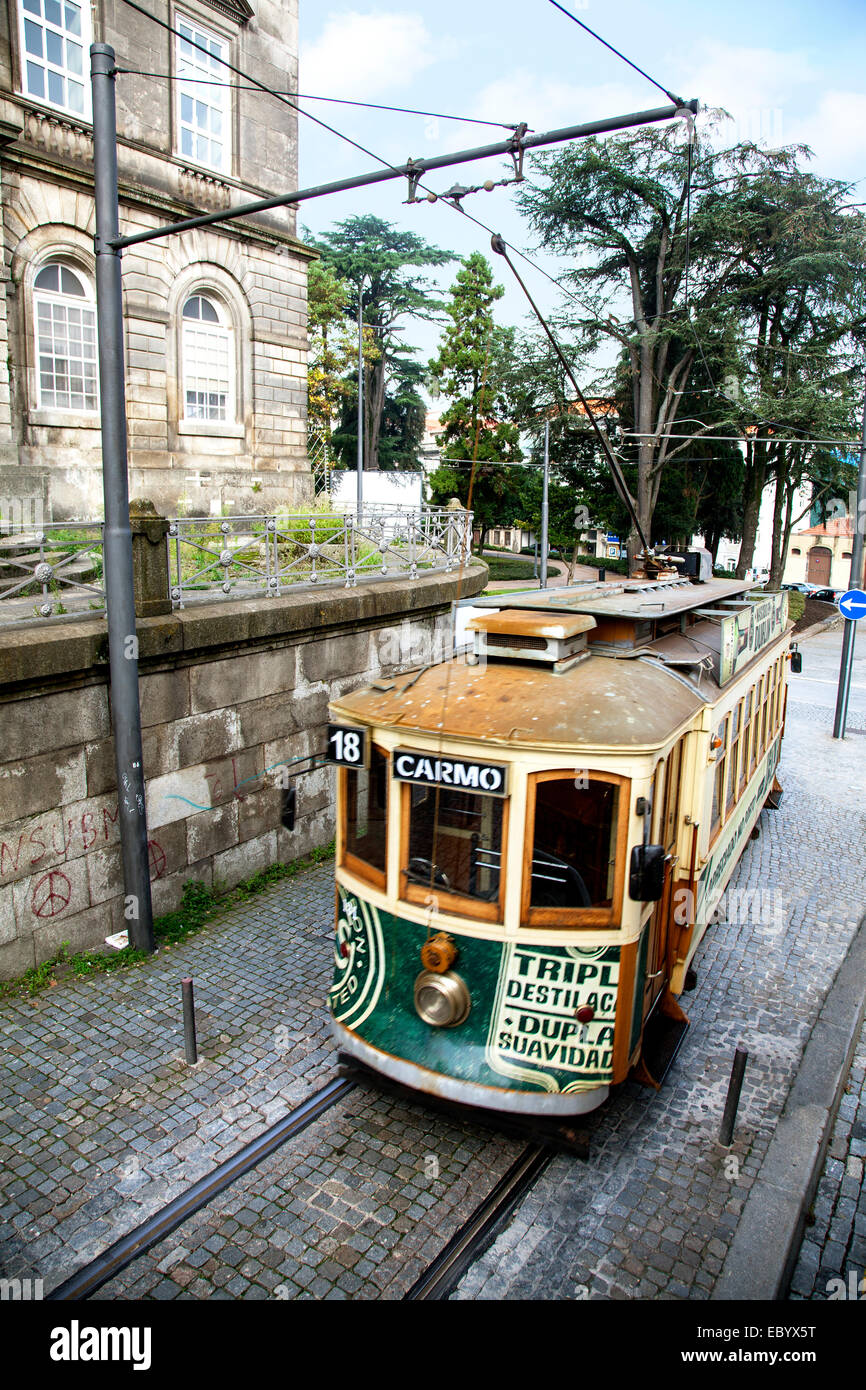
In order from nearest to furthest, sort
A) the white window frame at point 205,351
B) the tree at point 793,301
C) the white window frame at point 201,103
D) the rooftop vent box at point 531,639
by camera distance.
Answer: the rooftop vent box at point 531,639 → the white window frame at point 201,103 → the white window frame at point 205,351 → the tree at point 793,301

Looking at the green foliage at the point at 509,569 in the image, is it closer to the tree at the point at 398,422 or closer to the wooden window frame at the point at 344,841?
the tree at the point at 398,422

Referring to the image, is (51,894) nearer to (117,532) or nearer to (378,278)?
(117,532)

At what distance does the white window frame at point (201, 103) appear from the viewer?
1708 cm

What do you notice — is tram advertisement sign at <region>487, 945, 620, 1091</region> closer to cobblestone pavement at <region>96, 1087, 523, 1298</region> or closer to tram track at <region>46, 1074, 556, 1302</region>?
tram track at <region>46, 1074, 556, 1302</region>

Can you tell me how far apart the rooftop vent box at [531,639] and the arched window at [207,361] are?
570 inches

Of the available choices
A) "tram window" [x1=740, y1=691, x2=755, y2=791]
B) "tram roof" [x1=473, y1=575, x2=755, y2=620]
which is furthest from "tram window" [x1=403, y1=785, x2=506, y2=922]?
"tram window" [x1=740, y1=691, x2=755, y2=791]

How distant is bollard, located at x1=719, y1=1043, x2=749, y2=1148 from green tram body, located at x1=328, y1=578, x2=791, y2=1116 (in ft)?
2.04

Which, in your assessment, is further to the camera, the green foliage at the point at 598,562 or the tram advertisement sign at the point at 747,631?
the green foliage at the point at 598,562

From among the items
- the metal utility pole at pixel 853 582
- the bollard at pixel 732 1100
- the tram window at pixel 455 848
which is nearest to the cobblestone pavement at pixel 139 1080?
the tram window at pixel 455 848

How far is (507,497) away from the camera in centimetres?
4488

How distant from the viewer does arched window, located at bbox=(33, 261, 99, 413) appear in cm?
1568

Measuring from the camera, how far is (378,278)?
45406 mm

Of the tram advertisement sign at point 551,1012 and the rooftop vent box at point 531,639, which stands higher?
the rooftop vent box at point 531,639
